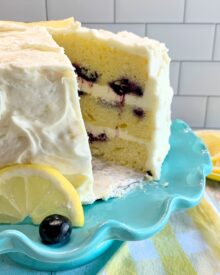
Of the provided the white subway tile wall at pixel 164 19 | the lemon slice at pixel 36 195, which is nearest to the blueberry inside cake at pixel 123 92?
the white subway tile wall at pixel 164 19

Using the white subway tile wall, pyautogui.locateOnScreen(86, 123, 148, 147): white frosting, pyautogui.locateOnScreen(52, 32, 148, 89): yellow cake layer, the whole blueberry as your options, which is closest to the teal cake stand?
the whole blueberry

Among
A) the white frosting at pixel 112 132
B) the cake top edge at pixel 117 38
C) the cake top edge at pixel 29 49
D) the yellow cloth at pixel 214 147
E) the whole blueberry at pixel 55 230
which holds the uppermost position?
→ the cake top edge at pixel 29 49

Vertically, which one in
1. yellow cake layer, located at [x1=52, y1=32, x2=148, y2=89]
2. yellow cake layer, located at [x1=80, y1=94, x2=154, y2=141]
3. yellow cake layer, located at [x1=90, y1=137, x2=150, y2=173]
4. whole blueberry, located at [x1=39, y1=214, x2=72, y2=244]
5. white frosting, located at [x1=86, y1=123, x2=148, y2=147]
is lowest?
yellow cake layer, located at [x1=90, y1=137, x2=150, y2=173]

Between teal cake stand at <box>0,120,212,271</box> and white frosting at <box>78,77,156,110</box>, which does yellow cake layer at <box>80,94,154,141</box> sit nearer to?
white frosting at <box>78,77,156,110</box>

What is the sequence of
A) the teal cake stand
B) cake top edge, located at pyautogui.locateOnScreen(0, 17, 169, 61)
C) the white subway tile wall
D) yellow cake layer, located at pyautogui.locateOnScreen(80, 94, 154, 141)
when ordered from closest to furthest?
the teal cake stand, cake top edge, located at pyautogui.locateOnScreen(0, 17, 169, 61), yellow cake layer, located at pyautogui.locateOnScreen(80, 94, 154, 141), the white subway tile wall

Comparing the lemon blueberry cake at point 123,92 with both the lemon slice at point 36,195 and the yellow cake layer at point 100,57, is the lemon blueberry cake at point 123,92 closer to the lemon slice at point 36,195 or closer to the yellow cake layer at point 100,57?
the yellow cake layer at point 100,57

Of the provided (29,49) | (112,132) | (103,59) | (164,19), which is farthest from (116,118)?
(164,19)
